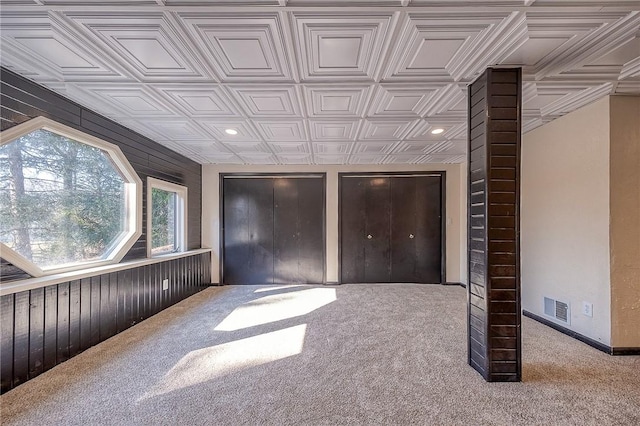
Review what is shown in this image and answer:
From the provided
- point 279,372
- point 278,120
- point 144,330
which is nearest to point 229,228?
point 144,330

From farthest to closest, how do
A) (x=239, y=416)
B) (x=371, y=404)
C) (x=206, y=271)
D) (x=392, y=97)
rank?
(x=206, y=271) < (x=392, y=97) < (x=371, y=404) < (x=239, y=416)

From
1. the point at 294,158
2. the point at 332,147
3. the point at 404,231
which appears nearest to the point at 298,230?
the point at 294,158

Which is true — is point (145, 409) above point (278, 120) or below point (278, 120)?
below

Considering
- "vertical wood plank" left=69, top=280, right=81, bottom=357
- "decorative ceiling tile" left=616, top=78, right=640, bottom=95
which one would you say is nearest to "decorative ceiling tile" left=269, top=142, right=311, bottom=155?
"vertical wood plank" left=69, top=280, right=81, bottom=357

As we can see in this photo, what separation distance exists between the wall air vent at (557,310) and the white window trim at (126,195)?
4.86 m

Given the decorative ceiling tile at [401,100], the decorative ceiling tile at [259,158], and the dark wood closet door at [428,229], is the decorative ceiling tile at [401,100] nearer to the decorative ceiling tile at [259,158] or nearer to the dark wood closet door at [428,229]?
the decorative ceiling tile at [259,158]

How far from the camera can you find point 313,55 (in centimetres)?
176

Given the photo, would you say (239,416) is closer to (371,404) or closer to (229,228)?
(371,404)

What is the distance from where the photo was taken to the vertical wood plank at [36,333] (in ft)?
6.44

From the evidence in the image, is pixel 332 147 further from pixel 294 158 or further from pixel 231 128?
pixel 231 128

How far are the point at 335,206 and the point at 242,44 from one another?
12.0ft

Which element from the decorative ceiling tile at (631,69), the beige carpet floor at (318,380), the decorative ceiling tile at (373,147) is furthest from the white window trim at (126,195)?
the decorative ceiling tile at (631,69)

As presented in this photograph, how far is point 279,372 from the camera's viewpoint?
2049 mm

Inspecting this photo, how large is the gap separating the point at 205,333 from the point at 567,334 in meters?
3.79
